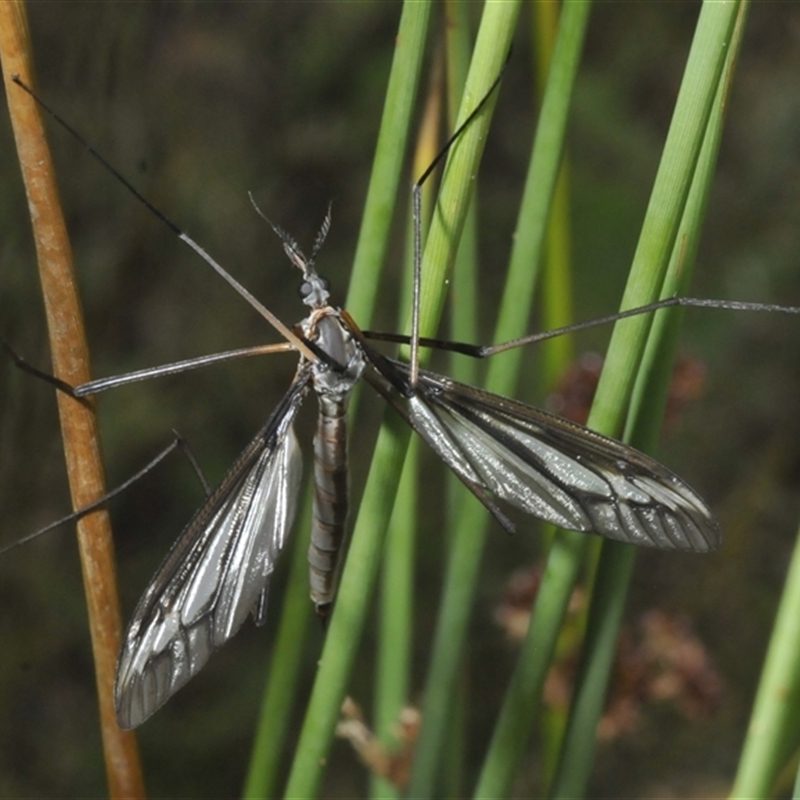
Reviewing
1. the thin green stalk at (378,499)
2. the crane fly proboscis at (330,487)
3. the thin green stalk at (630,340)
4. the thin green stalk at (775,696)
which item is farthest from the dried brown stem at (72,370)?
the thin green stalk at (775,696)

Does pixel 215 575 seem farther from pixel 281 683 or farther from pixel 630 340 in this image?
pixel 630 340

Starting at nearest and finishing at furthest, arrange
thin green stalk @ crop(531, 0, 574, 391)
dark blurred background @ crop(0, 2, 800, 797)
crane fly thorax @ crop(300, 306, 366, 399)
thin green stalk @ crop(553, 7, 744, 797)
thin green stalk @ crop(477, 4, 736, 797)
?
thin green stalk @ crop(477, 4, 736, 797) < thin green stalk @ crop(553, 7, 744, 797) < crane fly thorax @ crop(300, 306, 366, 399) < thin green stalk @ crop(531, 0, 574, 391) < dark blurred background @ crop(0, 2, 800, 797)

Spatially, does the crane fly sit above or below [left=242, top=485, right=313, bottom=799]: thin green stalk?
above

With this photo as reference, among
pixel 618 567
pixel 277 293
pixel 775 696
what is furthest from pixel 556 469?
pixel 277 293

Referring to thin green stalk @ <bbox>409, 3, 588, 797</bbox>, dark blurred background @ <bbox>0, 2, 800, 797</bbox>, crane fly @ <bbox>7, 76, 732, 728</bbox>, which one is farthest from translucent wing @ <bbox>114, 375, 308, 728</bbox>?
dark blurred background @ <bbox>0, 2, 800, 797</bbox>

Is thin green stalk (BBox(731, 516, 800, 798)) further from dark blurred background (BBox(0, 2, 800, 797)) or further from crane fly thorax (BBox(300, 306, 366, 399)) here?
dark blurred background (BBox(0, 2, 800, 797))
